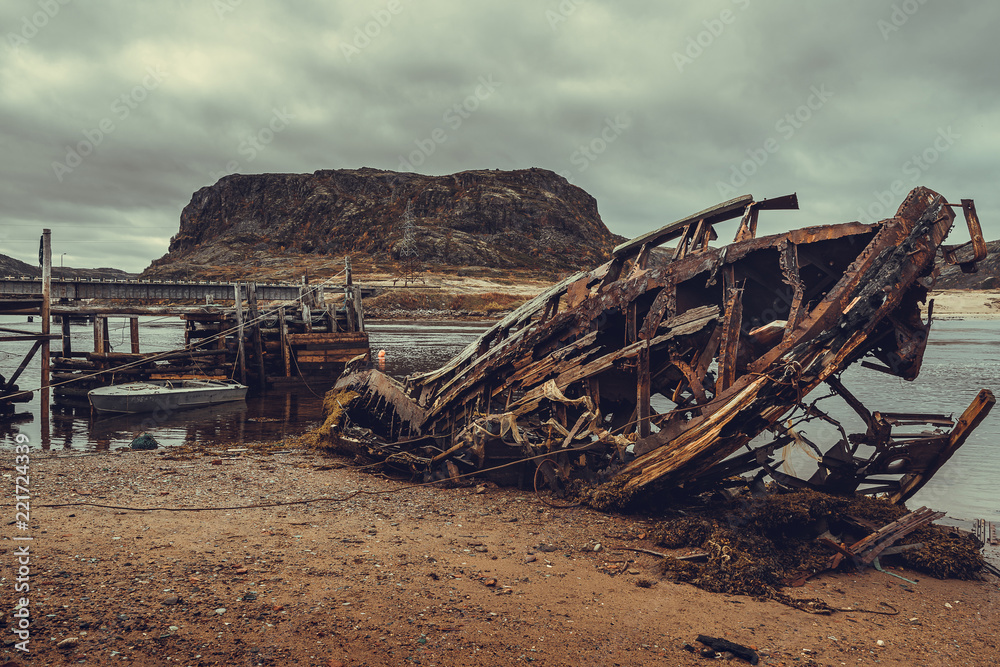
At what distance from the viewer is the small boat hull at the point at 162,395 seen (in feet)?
60.3

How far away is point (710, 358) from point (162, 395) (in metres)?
18.5

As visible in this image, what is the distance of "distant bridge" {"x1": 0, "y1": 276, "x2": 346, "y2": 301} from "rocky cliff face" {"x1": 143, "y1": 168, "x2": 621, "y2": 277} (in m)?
67.2

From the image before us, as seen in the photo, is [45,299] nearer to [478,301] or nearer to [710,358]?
[710,358]

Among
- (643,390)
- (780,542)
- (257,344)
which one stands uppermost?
(257,344)

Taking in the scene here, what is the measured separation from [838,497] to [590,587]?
4.46m

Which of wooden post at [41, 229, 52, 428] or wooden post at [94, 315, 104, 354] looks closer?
wooden post at [41, 229, 52, 428]

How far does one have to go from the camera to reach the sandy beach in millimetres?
4469

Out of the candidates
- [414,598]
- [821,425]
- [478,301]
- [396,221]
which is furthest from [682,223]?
[396,221]

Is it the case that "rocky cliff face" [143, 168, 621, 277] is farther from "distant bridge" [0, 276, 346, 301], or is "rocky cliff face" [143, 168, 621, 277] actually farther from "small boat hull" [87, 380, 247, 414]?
"small boat hull" [87, 380, 247, 414]

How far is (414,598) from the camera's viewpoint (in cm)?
531

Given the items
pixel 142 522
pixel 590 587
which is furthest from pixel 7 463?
pixel 590 587

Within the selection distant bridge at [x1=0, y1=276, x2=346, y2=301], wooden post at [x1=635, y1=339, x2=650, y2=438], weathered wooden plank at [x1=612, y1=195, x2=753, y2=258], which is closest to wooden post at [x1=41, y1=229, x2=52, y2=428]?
weathered wooden plank at [x1=612, y1=195, x2=753, y2=258]

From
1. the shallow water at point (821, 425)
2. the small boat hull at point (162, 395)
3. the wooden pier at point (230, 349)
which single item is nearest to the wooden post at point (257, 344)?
the wooden pier at point (230, 349)

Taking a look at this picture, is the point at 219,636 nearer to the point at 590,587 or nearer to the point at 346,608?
the point at 346,608
